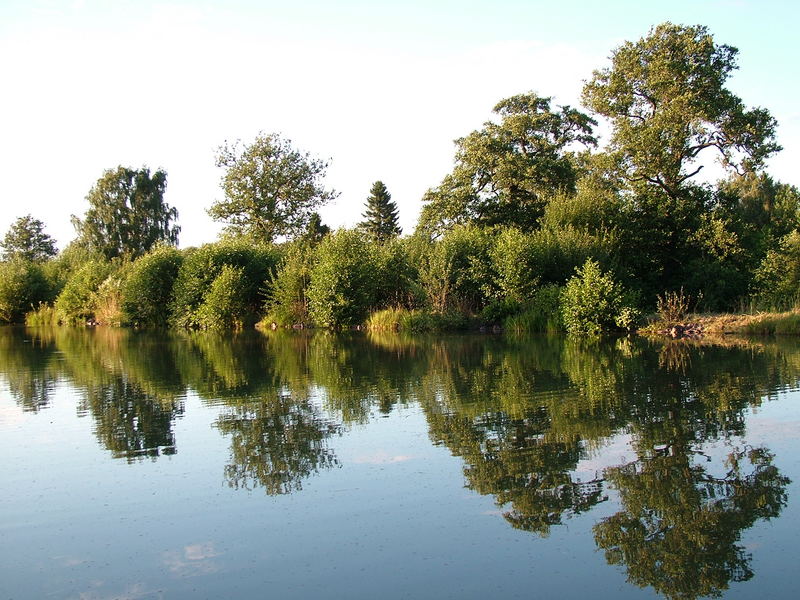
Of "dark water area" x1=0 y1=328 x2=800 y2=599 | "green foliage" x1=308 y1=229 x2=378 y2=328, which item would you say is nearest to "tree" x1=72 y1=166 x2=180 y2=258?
"green foliage" x1=308 y1=229 x2=378 y2=328

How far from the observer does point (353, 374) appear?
53.6 ft

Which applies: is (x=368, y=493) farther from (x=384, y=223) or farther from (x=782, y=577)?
(x=384, y=223)

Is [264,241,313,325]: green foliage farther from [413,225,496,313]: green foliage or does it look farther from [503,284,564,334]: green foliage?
[503,284,564,334]: green foliage

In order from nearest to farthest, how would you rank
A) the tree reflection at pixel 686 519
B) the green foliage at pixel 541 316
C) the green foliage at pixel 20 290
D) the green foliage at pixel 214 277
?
the tree reflection at pixel 686 519 < the green foliage at pixel 541 316 < the green foliage at pixel 214 277 < the green foliage at pixel 20 290

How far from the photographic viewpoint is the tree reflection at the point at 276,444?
802 cm

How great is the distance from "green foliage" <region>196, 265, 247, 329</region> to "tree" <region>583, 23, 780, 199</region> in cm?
1882

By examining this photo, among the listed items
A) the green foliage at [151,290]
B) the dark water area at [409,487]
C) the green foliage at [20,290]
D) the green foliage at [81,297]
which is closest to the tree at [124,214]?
the green foliage at [20,290]

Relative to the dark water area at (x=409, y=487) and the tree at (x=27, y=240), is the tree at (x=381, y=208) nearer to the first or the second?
the tree at (x=27, y=240)

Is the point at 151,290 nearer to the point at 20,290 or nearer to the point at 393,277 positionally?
the point at 20,290

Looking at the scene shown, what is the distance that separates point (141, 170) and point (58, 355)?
49.3m

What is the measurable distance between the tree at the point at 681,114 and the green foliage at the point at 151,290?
2404 centimetres

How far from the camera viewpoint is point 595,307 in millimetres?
26078

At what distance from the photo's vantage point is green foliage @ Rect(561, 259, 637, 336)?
85.4 ft

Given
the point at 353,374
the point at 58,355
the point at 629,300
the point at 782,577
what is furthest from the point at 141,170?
the point at 782,577
